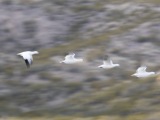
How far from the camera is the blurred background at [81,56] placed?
4403 centimetres

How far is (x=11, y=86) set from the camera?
48969mm

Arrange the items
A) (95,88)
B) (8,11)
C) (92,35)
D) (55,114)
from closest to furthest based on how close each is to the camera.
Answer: (55,114)
(95,88)
(92,35)
(8,11)

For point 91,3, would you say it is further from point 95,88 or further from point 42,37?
point 95,88

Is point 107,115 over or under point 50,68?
under

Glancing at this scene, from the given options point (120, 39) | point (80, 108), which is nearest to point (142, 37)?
point (120, 39)

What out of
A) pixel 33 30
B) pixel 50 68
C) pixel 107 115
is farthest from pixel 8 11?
pixel 107 115

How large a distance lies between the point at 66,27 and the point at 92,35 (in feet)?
12.3

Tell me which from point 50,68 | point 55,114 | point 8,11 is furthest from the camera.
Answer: point 8,11

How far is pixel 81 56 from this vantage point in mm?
51781

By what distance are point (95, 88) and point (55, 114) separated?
14.4 feet

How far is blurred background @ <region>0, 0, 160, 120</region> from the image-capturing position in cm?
4403

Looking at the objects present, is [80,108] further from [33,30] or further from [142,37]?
[33,30]

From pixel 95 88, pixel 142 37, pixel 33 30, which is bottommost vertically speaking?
pixel 95 88

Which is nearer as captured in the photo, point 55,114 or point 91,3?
point 55,114
